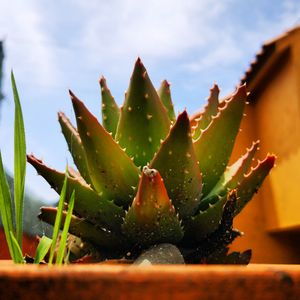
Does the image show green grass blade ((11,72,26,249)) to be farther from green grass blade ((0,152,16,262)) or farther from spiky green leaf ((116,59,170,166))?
spiky green leaf ((116,59,170,166))

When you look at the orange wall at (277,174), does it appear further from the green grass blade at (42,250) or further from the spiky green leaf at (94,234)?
the green grass blade at (42,250)

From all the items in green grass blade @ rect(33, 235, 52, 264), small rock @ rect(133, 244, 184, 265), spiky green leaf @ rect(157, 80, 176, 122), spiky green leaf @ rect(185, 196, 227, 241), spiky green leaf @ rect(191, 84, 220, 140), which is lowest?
small rock @ rect(133, 244, 184, 265)

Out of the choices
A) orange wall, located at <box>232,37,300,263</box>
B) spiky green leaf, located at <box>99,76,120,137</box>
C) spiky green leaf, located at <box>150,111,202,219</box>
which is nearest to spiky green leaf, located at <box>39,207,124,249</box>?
spiky green leaf, located at <box>150,111,202,219</box>

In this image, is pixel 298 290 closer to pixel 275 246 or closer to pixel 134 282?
pixel 134 282

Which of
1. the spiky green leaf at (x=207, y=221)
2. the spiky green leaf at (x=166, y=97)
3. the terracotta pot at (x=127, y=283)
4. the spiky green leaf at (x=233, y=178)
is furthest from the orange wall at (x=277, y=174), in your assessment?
the terracotta pot at (x=127, y=283)

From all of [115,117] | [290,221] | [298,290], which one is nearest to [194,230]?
[115,117]
